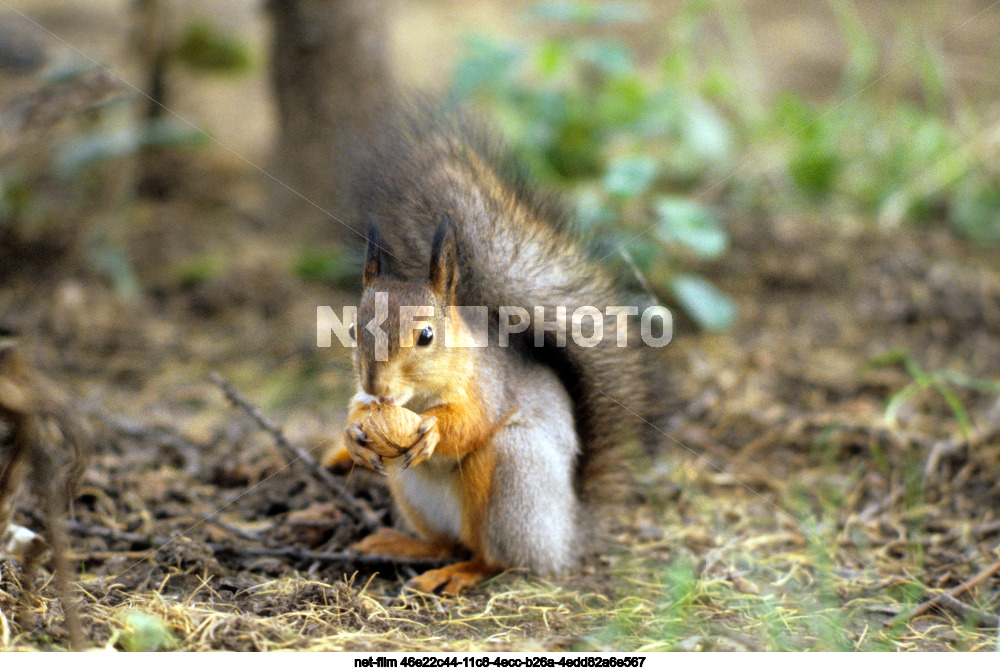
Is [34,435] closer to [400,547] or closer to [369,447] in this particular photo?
[369,447]

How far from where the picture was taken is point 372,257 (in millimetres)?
2324

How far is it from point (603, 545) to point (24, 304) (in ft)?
10.7

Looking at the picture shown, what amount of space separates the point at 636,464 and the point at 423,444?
0.96m

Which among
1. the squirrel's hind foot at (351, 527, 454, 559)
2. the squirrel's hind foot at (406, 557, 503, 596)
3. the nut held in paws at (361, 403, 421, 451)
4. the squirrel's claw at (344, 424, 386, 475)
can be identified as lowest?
the squirrel's hind foot at (406, 557, 503, 596)

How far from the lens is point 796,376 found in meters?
4.02

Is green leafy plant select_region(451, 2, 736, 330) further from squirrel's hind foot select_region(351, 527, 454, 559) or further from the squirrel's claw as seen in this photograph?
the squirrel's claw

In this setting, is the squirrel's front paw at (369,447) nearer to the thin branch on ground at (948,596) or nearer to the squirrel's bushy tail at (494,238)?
the squirrel's bushy tail at (494,238)

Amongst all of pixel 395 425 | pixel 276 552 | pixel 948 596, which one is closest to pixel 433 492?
pixel 395 425

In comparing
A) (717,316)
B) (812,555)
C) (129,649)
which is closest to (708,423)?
(717,316)

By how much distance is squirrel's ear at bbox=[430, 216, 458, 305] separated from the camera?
2.18m

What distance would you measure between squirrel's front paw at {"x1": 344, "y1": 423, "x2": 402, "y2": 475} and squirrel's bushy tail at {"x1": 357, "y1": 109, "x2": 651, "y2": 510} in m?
0.46

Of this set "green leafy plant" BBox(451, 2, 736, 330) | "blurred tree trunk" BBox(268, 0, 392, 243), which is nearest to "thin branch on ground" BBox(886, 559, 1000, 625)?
"green leafy plant" BBox(451, 2, 736, 330)

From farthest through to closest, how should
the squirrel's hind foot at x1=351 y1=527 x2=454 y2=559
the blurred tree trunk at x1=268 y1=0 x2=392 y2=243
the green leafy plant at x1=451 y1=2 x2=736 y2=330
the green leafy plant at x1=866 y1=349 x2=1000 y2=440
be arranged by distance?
1. the blurred tree trunk at x1=268 y1=0 x2=392 y2=243
2. the green leafy plant at x1=451 y1=2 x2=736 y2=330
3. the green leafy plant at x1=866 y1=349 x2=1000 y2=440
4. the squirrel's hind foot at x1=351 y1=527 x2=454 y2=559

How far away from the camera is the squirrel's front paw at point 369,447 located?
2174 millimetres
